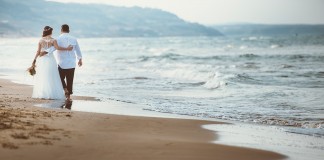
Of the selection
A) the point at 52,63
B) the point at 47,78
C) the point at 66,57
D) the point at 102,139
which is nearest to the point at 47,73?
the point at 47,78

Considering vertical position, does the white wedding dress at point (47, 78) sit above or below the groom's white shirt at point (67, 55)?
below

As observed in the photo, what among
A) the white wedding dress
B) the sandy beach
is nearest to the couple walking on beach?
the white wedding dress

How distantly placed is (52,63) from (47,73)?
257mm

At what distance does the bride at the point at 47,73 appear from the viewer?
31.8ft

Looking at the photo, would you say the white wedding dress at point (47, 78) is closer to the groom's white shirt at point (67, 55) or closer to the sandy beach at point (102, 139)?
the groom's white shirt at point (67, 55)

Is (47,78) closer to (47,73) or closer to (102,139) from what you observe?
(47,73)

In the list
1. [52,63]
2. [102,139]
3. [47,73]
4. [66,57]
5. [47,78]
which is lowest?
[102,139]

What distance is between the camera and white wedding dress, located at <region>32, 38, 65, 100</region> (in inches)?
382

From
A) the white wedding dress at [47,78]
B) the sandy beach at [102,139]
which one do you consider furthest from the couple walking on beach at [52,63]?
the sandy beach at [102,139]

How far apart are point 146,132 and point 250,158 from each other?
1736mm

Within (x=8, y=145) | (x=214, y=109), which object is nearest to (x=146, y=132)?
(x=8, y=145)

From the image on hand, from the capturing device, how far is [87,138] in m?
5.34

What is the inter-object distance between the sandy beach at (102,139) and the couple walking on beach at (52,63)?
8.82 ft

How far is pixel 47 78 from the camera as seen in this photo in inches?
384
